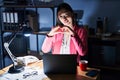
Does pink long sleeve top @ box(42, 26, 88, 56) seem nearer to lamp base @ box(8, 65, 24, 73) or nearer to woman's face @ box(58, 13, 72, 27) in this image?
woman's face @ box(58, 13, 72, 27)

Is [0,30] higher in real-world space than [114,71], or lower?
higher

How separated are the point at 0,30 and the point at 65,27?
1649mm

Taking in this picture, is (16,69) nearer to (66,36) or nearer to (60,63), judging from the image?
(60,63)

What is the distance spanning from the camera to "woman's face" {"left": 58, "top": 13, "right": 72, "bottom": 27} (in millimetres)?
2381

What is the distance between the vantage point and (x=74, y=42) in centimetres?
241

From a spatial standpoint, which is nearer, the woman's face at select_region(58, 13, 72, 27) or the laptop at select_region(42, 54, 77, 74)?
the laptop at select_region(42, 54, 77, 74)

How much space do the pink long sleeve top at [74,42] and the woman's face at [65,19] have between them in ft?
0.35

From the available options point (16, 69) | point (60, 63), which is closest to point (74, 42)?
point (60, 63)

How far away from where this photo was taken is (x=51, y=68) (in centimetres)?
192

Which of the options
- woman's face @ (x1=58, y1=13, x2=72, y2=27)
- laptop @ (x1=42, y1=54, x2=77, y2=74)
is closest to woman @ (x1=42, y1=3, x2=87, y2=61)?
woman's face @ (x1=58, y1=13, x2=72, y2=27)

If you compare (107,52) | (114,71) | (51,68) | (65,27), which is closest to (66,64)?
(51,68)

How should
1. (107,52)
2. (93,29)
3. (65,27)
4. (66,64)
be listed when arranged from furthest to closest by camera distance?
(93,29) → (107,52) → (65,27) → (66,64)

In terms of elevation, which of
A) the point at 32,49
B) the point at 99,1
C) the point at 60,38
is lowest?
the point at 32,49

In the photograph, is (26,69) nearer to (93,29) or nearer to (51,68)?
(51,68)
